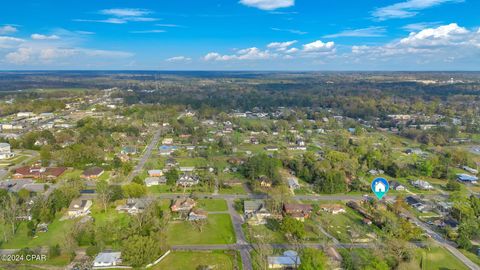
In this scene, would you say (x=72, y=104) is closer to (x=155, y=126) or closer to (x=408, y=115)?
(x=155, y=126)

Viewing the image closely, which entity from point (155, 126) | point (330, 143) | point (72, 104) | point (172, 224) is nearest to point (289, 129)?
point (330, 143)

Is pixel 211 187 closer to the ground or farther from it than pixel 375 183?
closer to the ground

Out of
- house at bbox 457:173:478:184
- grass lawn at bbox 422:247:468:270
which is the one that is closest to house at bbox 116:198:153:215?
grass lawn at bbox 422:247:468:270

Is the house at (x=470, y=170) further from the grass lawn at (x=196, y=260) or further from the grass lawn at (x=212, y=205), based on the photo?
the grass lawn at (x=196, y=260)

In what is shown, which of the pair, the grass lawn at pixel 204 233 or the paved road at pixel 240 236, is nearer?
the paved road at pixel 240 236

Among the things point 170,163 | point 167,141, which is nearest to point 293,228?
point 170,163

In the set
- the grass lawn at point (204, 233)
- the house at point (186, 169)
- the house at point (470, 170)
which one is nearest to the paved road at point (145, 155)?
the house at point (186, 169)

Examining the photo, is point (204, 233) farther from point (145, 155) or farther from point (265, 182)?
point (145, 155)
